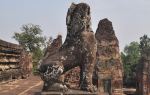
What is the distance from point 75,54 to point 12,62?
741 centimetres

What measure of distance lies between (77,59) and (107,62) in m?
10.4

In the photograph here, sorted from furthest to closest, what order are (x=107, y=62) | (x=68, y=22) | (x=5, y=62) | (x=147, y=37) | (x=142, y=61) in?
(x=147, y=37), (x=142, y=61), (x=107, y=62), (x=5, y=62), (x=68, y=22)

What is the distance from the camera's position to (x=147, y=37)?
185ft

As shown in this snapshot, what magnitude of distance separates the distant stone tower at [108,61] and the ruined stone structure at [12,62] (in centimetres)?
279

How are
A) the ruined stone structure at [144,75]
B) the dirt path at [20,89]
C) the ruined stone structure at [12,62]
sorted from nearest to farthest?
1. the dirt path at [20,89]
2. the ruined stone structure at [12,62]
3. the ruined stone structure at [144,75]

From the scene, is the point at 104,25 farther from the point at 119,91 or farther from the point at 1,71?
the point at 1,71

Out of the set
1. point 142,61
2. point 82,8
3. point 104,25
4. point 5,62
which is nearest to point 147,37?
point 142,61

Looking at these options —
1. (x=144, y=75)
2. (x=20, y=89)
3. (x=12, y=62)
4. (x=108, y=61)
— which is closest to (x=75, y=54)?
(x=20, y=89)

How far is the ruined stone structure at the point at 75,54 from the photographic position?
18.6 ft

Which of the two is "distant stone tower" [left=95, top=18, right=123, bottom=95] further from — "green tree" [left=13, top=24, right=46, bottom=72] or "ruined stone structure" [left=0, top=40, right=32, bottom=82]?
"green tree" [left=13, top=24, right=46, bottom=72]

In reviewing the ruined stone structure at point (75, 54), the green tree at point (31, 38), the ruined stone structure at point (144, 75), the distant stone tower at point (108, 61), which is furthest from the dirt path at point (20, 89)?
the green tree at point (31, 38)

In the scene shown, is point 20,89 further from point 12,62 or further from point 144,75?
point 144,75

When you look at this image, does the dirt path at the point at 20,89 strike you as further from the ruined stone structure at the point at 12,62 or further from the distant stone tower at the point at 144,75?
the distant stone tower at the point at 144,75

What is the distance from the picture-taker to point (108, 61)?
16.3 metres
